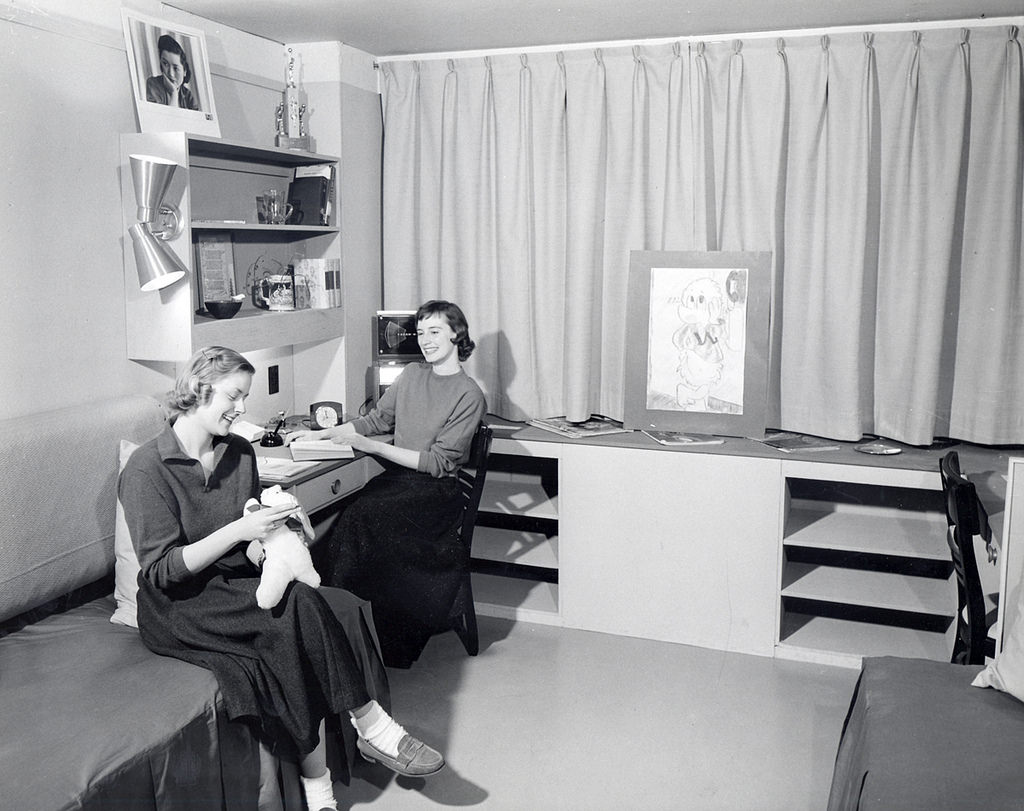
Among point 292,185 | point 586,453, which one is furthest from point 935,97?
point 292,185

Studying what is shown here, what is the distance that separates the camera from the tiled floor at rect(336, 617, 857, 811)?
8.63 feet

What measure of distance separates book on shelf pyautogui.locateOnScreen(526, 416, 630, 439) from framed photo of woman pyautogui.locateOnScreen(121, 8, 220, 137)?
5.59 ft

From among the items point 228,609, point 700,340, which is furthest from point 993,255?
point 228,609

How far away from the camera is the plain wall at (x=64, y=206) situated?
266 centimetres

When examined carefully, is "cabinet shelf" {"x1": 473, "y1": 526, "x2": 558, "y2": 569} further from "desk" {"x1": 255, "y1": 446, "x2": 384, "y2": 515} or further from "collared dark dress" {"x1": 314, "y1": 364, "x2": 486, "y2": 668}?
"desk" {"x1": 255, "y1": 446, "x2": 384, "y2": 515}

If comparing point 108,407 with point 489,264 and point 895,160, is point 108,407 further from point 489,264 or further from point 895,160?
point 895,160

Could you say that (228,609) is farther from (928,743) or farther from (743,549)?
(743,549)

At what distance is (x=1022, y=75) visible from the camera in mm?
3379

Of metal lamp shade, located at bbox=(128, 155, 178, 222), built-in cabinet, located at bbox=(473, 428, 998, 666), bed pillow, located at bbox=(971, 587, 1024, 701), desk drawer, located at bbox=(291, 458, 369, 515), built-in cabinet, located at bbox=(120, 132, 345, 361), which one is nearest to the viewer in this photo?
bed pillow, located at bbox=(971, 587, 1024, 701)

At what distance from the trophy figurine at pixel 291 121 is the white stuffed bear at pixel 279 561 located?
1800 millimetres

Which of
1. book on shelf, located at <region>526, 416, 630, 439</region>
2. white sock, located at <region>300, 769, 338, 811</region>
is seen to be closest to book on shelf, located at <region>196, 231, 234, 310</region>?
book on shelf, located at <region>526, 416, 630, 439</region>

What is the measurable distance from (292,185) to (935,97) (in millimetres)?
2519

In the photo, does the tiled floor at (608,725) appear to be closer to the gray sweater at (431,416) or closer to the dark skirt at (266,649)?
the dark skirt at (266,649)

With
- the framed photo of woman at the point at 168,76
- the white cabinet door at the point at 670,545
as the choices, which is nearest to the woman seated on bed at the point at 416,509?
the white cabinet door at the point at 670,545
